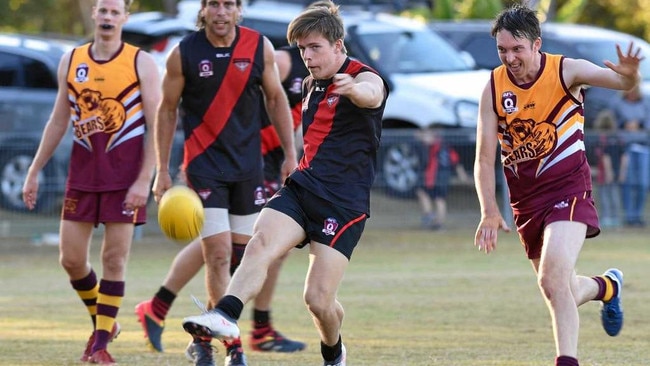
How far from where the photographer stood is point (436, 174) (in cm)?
1938

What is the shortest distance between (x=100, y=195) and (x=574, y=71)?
3269 mm

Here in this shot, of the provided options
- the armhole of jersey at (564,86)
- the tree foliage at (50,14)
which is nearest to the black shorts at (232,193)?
the armhole of jersey at (564,86)

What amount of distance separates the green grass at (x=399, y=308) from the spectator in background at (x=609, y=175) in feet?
3.17

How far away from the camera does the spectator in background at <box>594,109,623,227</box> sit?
19906 mm

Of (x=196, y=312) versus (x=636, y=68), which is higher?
(x=636, y=68)

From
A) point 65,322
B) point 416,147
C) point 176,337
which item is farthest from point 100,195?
point 416,147

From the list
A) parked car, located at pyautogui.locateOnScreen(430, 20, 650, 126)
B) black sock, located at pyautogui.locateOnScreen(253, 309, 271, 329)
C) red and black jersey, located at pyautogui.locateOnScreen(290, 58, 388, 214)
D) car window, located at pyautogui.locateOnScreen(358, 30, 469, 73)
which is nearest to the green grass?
black sock, located at pyautogui.locateOnScreen(253, 309, 271, 329)

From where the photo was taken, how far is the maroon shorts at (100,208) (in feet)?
28.3

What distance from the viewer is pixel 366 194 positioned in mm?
7352

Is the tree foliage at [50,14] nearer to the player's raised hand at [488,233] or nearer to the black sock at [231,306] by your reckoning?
the player's raised hand at [488,233]

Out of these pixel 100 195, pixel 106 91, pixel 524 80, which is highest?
pixel 524 80

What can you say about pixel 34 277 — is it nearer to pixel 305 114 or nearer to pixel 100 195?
pixel 100 195

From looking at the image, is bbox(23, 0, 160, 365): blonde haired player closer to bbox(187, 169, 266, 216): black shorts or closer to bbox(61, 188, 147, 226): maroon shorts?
bbox(61, 188, 147, 226): maroon shorts

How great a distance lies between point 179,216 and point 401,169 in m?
11.9
